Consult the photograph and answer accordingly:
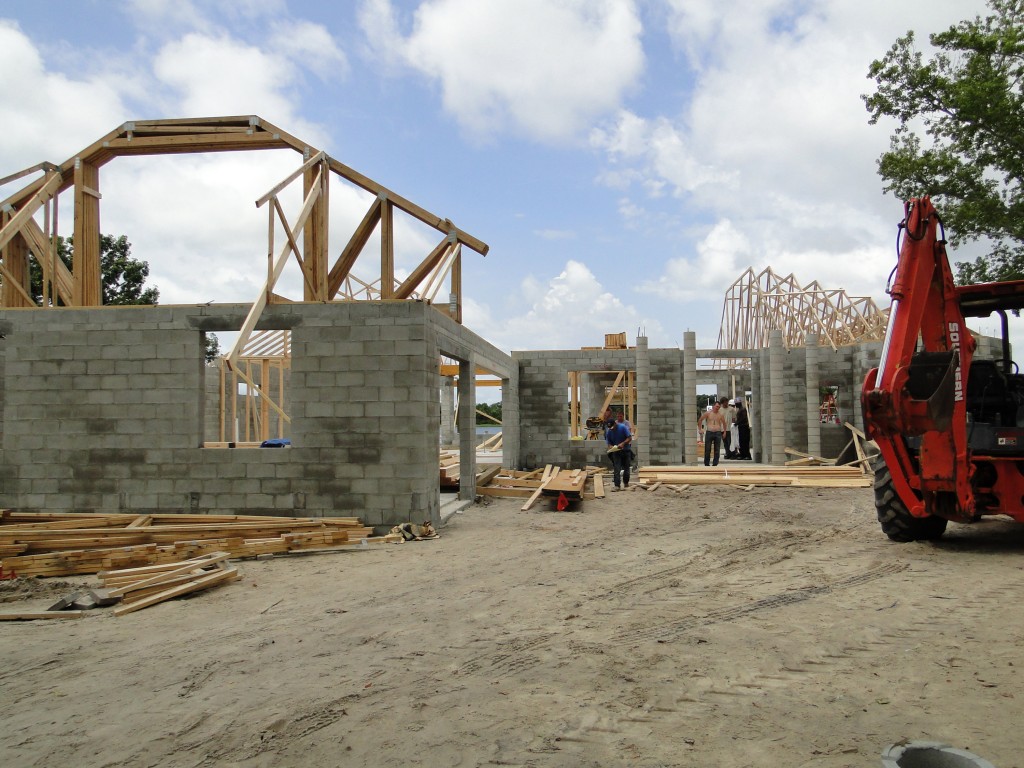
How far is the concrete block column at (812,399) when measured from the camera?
59.7ft

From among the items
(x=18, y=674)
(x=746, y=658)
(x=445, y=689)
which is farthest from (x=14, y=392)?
(x=746, y=658)

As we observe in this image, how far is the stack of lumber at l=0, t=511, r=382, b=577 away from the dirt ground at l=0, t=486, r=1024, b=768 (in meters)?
0.51

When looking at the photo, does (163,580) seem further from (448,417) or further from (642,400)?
(448,417)

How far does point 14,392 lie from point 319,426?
14.5 ft

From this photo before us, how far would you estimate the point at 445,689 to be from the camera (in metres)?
4.10

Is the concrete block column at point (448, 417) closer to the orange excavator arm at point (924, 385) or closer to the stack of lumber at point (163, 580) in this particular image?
the stack of lumber at point (163, 580)

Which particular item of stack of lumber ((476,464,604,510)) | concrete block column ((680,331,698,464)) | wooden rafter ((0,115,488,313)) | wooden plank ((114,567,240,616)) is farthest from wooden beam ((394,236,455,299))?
concrete block column ((680,331,698,464))

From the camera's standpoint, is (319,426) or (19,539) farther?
(319,426)

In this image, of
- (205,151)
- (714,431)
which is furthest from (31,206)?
(714,431)

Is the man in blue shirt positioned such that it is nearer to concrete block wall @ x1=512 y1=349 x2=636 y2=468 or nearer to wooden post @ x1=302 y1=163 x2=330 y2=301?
concrete block wall @ x1=512 y1=349 x2=636 y2=468

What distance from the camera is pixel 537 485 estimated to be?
14.5m

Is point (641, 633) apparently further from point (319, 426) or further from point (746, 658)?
point (319, 426)

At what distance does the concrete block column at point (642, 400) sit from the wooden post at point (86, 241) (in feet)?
39.2

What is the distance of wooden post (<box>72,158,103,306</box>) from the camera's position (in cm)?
1091
